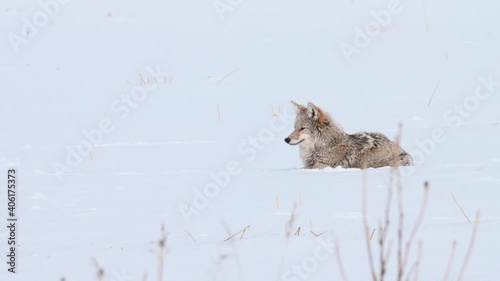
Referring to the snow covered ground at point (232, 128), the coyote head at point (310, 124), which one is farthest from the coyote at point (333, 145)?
the snow covered ground at point (232, 128)

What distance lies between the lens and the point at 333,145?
7.81 meters

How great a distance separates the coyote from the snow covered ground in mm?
292

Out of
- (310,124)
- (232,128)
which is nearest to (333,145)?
(310,124)

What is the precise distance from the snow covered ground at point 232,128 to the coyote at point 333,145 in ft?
0.96

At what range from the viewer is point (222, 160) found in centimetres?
784

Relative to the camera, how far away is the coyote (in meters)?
7.43

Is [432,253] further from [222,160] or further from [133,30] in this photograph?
[133,30]

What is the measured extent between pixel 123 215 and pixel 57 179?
164 centimetres

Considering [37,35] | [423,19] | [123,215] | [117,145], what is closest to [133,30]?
[37,35]

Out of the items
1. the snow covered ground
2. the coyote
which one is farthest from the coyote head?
the snow covered ground

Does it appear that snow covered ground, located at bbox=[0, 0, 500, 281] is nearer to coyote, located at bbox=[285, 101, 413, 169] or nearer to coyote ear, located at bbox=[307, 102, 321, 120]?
coyote, located at bbox=[285, 101, 413, 169]

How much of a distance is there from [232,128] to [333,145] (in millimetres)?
1903

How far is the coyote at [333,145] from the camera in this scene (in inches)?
293

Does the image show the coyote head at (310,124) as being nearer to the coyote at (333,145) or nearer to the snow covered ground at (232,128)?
the coyote at (333,145)
